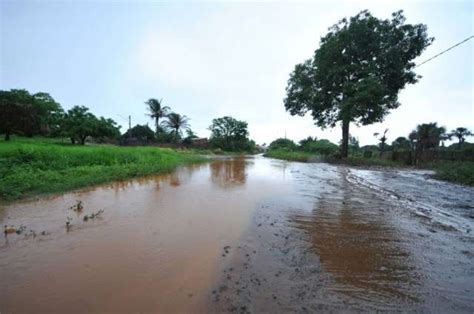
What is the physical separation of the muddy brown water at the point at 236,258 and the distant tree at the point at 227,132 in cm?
5041

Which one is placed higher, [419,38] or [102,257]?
[419,38]

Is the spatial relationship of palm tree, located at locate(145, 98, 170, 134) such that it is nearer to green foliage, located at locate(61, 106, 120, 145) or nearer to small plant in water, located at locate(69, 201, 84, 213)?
green foliage, located at locate(61, 106, 120, 145)

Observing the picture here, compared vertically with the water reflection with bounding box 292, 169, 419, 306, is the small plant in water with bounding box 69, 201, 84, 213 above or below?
above

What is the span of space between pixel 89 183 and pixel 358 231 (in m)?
8.33

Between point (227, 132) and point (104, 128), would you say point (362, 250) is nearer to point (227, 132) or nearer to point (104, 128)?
point (104, 128)

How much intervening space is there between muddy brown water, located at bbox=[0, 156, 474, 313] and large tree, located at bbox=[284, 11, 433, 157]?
669 inches

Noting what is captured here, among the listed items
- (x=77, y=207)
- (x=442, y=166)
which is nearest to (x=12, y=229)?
(x=77, y=207)

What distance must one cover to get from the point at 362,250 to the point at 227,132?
179 ft

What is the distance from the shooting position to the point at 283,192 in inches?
330

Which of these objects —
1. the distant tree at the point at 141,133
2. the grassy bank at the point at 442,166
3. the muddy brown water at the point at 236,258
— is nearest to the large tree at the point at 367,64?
the grassy bank at the point at 442,166

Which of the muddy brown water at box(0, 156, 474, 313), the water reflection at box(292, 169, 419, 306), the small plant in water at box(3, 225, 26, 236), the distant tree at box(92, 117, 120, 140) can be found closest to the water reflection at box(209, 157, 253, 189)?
the muddy brown water at box(0, 156, 474, 313)

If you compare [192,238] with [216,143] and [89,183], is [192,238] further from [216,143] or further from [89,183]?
[216,143]

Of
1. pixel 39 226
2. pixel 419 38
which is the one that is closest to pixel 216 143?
pixel 419 38

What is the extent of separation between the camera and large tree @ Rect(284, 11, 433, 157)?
21.5 m
